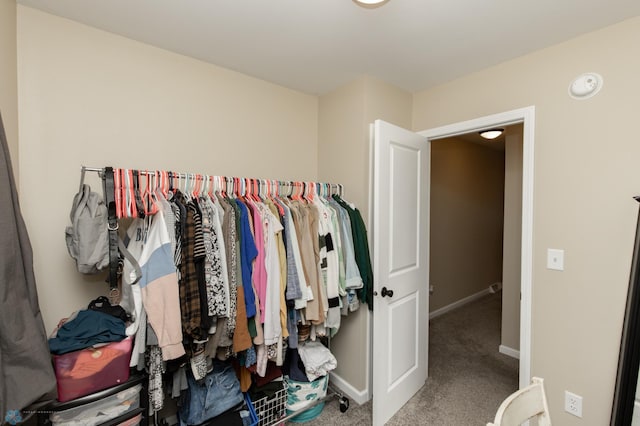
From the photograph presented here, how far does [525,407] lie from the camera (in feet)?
3.45

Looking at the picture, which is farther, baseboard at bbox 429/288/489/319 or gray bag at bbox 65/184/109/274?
baseboard at bbox 429/288/489/319

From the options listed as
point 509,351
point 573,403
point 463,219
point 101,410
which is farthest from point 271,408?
point 463,219

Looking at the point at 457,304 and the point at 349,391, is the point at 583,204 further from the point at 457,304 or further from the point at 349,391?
the point at 457,304

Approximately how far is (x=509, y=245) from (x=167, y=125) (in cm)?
330

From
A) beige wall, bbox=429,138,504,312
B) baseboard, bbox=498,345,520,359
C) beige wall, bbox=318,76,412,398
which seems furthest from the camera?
beige wall, bbox=429,138,504,312

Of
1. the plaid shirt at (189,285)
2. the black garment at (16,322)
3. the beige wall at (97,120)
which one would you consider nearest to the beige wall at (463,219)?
the beige wall at (97,120)

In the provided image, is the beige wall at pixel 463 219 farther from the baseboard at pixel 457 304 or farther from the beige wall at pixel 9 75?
the beige wall at pixel 9 75

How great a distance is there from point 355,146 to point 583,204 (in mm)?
1422

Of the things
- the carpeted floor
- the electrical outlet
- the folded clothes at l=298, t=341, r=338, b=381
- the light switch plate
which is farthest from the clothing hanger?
the electrical outlet

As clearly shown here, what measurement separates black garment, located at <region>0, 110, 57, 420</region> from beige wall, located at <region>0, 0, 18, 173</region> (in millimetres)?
345

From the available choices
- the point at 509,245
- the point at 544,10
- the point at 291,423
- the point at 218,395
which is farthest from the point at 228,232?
the point at 509,245

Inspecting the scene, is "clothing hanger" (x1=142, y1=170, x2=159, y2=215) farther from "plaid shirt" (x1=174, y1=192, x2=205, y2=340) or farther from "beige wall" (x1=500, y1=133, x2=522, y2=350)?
"beige wall" (x1=500, y1=133, x2=522, y2=350)

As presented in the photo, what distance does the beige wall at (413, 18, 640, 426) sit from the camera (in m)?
1.49

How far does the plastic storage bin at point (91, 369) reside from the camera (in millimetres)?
1209
